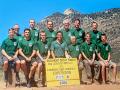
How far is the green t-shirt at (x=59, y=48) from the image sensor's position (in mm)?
15262

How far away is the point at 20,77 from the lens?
17.4 m

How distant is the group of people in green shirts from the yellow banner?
0.87 ft

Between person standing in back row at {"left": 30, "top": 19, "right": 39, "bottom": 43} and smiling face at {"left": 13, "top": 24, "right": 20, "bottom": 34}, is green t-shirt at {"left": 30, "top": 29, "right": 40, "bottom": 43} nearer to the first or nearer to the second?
person standing in back row at {"left": 30, "top": 19, "right": 39, "bottom": 43}

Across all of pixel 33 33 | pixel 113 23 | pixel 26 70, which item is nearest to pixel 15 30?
pixel 33 33

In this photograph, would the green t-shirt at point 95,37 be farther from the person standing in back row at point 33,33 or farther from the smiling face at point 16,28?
the smiling face at point 16,28

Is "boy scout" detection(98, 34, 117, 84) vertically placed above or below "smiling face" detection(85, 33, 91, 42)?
below

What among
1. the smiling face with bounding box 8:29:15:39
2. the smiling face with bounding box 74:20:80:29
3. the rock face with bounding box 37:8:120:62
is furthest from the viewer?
the rock face with bounding box 37:8:120:62

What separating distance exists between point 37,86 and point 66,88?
47.4 inches

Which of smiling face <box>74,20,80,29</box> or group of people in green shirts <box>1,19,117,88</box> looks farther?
smiling face <box>74,20,80,29</box>

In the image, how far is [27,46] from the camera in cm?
1504

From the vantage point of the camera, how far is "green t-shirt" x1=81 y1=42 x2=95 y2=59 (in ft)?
52.3

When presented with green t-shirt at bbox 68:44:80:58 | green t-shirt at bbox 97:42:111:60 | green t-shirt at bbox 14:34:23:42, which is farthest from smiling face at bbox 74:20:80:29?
green t-shirt at bbox 14:34:23:42

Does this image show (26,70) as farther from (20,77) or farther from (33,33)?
(20,77)

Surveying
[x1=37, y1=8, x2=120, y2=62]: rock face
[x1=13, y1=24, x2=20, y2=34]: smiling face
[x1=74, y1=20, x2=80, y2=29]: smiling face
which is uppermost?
[x1=37, y1=8, x2=120, y2=62]: rock face
